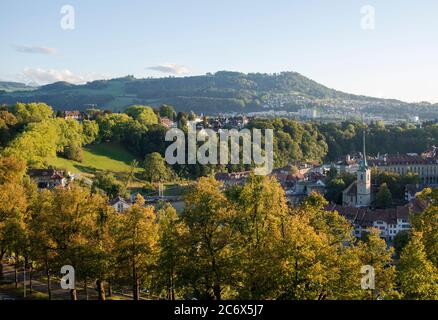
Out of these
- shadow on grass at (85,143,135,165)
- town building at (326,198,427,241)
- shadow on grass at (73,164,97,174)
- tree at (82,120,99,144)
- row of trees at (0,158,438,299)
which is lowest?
town building at (326,198,427,241)

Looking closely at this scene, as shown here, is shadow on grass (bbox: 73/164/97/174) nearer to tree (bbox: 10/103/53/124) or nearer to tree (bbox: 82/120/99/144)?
tree (bbox: 10/103/53/124)

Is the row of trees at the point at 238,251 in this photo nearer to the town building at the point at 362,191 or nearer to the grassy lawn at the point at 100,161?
the town building at the point at 362,191

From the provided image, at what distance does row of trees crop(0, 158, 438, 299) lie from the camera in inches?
800

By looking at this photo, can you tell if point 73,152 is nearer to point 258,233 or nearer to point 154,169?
point 154,169

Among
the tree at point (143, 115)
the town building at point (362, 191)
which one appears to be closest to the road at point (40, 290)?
the town building at point (362, 191)

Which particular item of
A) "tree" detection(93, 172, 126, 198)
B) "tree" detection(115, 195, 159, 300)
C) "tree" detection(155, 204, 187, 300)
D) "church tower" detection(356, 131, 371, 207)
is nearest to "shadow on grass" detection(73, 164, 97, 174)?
"tree" detection(93, 172, 126, 198)

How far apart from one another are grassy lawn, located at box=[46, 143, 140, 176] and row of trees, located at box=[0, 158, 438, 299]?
63172mm

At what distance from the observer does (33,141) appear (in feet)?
268

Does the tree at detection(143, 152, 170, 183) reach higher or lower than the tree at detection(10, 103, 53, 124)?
lower

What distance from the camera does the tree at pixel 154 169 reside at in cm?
8988

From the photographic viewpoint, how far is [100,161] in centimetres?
9881

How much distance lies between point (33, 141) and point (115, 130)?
3161 cm

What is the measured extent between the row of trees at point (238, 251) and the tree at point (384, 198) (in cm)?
4185
